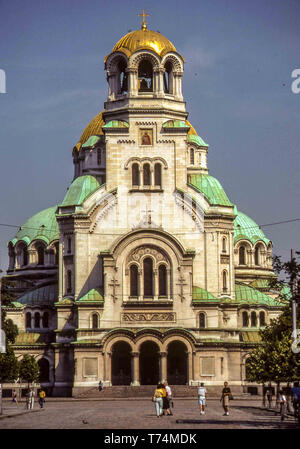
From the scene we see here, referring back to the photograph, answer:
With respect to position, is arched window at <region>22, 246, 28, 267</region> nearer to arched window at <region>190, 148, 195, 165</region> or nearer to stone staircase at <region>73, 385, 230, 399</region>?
→ arched window at <region>190, 148, 195, 165</region>

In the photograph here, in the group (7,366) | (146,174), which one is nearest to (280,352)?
(7,366)

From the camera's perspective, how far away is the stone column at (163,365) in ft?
271

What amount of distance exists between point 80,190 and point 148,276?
11.0 meters

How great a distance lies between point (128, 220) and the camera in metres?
88.3

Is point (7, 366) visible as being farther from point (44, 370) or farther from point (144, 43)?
point (144, 43)

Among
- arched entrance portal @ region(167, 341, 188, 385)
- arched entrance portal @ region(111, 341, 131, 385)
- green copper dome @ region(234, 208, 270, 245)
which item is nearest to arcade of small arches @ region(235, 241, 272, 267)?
green copper dome @ region(234, 208, 270, 245)

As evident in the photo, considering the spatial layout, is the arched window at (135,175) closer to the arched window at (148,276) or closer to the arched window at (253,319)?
the arched window at (148,276)

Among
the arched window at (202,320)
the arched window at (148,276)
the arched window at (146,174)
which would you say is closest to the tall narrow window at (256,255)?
the arched window at (146,174)

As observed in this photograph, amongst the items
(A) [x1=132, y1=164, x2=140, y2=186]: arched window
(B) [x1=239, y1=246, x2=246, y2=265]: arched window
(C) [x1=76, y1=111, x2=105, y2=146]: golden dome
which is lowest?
(B) [x1=239, y1=246, x2=246, y2=265]: arched window

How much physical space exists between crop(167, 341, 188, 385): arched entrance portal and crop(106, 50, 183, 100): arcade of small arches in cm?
2261

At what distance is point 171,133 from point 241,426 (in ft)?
165

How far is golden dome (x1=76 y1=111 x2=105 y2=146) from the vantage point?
105 meters
